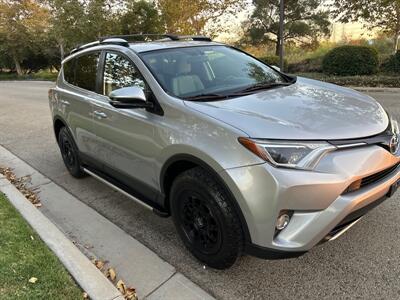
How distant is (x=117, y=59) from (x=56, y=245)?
73.8 inches

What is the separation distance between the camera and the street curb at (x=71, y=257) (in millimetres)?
2938

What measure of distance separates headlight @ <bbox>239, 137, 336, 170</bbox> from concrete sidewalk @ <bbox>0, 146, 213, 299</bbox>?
3.81ft

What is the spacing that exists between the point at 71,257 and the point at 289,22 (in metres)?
22.4

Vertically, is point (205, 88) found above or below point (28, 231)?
above

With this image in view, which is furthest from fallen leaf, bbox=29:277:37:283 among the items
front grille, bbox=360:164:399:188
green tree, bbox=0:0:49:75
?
green tree, bbox=0:0:49:75

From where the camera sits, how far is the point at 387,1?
14.0m

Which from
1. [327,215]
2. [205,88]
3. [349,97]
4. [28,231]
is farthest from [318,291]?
[28,231]

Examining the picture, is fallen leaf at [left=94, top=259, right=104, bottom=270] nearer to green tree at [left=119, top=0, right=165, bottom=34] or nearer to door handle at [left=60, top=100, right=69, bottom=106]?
door handle at [left=60, top=100, right=69, bottom=106]

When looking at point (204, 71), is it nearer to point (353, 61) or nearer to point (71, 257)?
point (71, 257)

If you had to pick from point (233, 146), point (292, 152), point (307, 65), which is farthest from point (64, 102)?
point (307, 65)

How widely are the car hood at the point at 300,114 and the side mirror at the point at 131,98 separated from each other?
412mm

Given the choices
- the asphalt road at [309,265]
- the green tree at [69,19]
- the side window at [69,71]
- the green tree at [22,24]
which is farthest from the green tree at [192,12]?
the green tree at [22,24]

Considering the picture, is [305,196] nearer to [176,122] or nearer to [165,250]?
[176,122]

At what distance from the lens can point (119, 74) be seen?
407 cm
